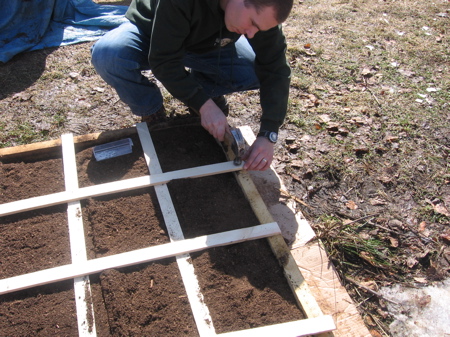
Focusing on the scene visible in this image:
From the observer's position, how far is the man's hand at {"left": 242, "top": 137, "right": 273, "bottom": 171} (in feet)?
7.21

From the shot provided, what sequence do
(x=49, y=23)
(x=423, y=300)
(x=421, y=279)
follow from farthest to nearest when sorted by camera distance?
(x=49, y=23), (x=421, y=279), (x=423, y=300)

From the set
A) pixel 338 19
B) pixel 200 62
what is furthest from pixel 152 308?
pixel 338 19

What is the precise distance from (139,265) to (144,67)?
4.59 ft

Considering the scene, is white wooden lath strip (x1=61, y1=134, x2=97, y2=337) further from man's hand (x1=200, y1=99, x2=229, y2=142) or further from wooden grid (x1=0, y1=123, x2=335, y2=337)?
man's hand (x1=200, y1=99, x2=229, y2=142)

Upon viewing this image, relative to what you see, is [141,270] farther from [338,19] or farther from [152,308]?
[338,19]

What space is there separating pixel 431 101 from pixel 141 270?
10.5 ft

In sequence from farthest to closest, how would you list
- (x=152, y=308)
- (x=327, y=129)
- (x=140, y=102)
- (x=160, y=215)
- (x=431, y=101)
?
(x=431, y=101)
(x=327, y=129)
(x=140, y=102)
(x=160, y=215)
(x=152, y=308)

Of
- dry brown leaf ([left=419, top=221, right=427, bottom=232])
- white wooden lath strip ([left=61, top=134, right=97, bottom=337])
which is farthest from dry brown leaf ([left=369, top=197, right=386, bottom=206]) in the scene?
white wooden lath strip ([left=61, top=134, right=97, bottom=337])

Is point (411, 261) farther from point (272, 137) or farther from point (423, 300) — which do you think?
point (272, 137)

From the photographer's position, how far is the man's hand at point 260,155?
2.20m

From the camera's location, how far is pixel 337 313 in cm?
185

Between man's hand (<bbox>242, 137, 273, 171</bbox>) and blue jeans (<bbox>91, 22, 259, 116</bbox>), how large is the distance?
652mm

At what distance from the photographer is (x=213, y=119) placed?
7.03 ft

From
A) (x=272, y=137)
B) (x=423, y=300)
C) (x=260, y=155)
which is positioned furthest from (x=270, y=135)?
(x=423, y=300)
